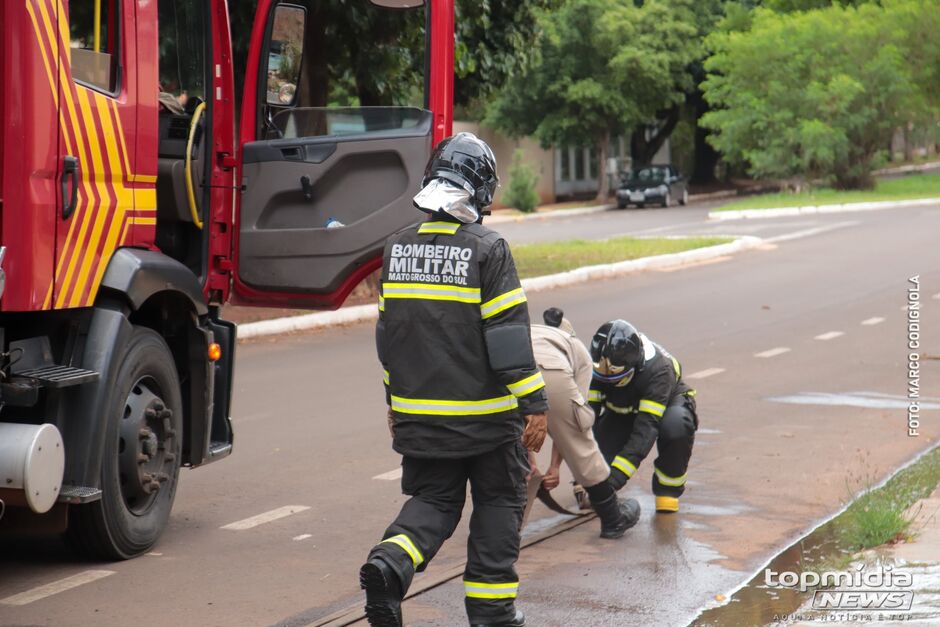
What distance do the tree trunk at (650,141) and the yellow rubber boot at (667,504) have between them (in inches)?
1699

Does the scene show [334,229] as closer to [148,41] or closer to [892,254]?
[148,41]

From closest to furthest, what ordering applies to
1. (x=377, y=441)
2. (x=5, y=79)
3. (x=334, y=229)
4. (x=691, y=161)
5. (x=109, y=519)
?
(x=5, y=79) < (x=109, y=519) < (x=334, y=229) < (x=377, y=441) < (x=691, y=161)

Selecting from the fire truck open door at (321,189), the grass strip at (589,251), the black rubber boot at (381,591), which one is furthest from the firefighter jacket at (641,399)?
the grass strip at (589,251)

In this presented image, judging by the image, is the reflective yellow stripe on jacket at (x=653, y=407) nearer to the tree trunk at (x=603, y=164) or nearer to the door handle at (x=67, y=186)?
the door handle at (x=67, y=186)

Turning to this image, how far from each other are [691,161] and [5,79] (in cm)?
5680

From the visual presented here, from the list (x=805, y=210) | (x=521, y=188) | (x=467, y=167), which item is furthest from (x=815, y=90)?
(x=467, y=167)

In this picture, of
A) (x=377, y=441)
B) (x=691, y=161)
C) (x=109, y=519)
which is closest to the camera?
(x=109, y=519)

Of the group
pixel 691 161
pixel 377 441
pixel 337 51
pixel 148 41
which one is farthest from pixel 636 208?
pixel 148 41

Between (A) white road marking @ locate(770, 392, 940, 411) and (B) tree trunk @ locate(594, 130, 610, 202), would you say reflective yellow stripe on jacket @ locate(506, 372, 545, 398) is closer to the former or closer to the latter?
(A) white road marking @ locate(770, 392, 940, 411)

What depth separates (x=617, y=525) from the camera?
21.5 feet

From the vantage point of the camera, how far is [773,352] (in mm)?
13008

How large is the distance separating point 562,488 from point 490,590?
119 inches

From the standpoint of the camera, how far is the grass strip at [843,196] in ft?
116

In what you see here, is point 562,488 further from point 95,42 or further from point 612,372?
point 95,42
